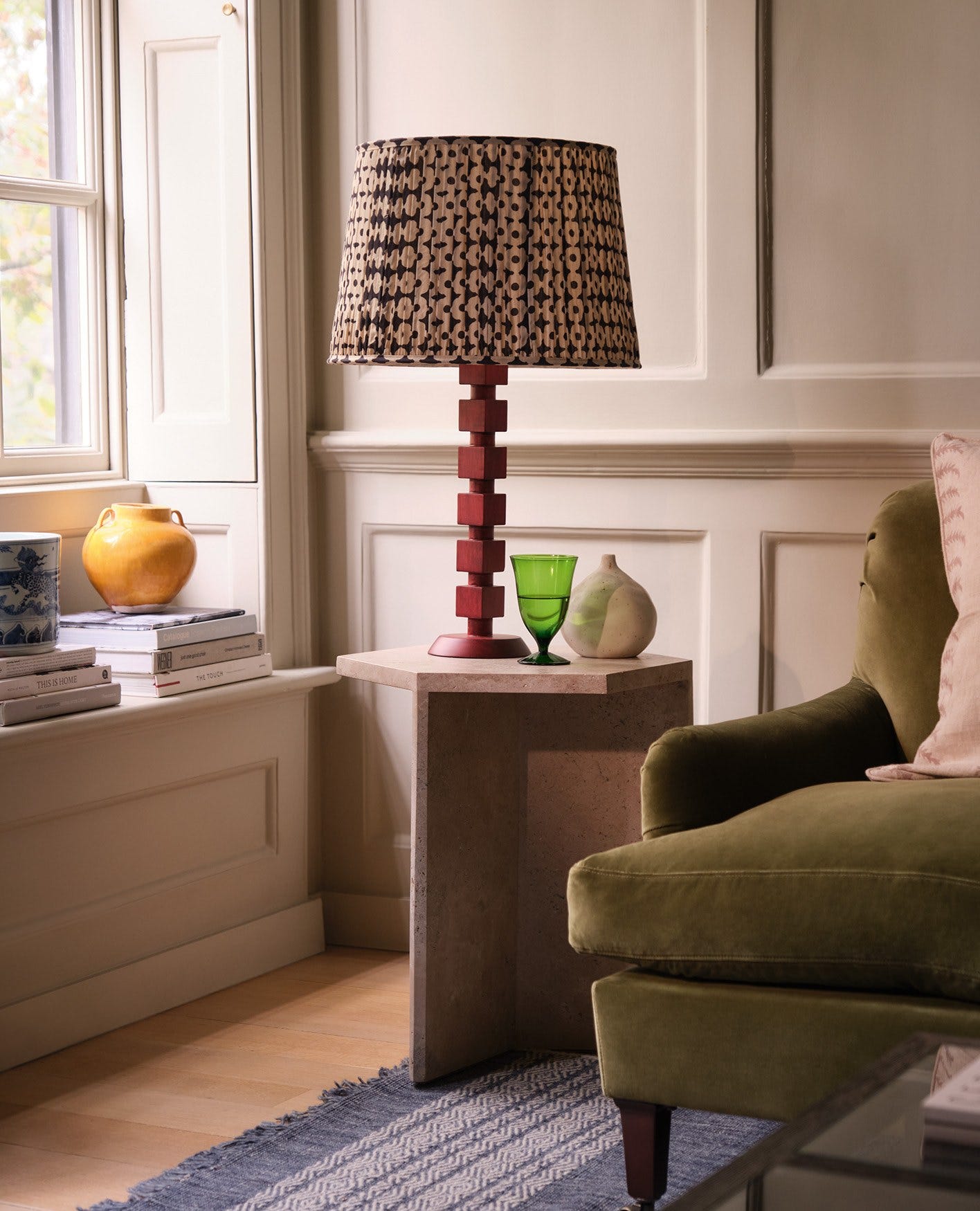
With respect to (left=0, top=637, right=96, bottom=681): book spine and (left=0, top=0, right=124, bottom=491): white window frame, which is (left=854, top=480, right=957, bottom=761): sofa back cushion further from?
(left=0, top=0, right=124, bottom=491): white window frame

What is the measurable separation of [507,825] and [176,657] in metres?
0.66

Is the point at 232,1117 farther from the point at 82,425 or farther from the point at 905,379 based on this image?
the point at 905,379

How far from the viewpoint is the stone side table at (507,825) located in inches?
94.5

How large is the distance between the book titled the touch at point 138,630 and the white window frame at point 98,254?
0.33 meters

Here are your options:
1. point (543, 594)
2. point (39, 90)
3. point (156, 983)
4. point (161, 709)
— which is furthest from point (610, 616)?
point (39, 90)

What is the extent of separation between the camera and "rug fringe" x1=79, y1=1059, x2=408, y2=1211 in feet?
6.57

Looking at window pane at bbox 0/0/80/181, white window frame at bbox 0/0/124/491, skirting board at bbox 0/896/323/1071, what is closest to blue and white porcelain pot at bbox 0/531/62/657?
white window frame at bbox 0/0/124/491

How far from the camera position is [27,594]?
2.49 meters

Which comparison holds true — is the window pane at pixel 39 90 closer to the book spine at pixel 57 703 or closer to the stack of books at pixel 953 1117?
the book spine at pixel 57 703

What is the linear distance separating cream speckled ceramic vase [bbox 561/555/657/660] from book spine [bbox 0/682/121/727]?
78cm

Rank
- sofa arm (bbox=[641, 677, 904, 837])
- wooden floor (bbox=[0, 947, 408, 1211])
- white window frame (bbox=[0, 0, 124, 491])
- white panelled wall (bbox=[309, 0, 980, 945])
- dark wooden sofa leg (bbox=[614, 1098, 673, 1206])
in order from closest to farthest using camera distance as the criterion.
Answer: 1. dark wooden sofa leg (bbox=[614, 1098, 673, 1206])
2. sofa arm (bbox=[641, 677, 904, 837])
3. wooden floor (bbox=[0, 947, 408, 1211])
4. white panelled wall (bbox=[309, 0, 980, 945])
5. white window frame (bbox=[0, 0, 124, 491])

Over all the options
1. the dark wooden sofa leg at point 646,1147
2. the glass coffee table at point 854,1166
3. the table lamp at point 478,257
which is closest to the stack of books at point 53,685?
the table lamp at point 478,257

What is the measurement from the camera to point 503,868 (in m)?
2.58

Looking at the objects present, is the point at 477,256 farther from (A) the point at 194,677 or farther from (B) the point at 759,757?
(A) the point at 194,677
